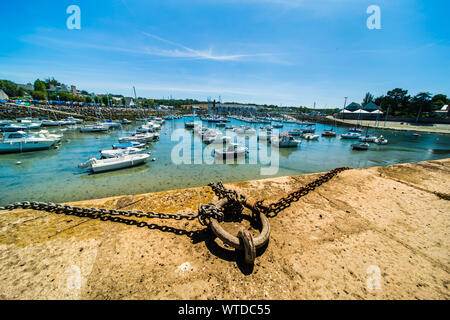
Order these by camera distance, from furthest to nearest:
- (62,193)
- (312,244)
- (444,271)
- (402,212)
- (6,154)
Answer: (6,154)
(62,193)
(402,212)
(312,244)
(444,271)

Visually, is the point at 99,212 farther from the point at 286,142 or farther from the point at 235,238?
the point at 286,142

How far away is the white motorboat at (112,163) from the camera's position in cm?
1546

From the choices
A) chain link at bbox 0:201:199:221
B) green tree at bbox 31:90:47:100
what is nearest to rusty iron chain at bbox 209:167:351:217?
chain link at bbox 0:201:199:221

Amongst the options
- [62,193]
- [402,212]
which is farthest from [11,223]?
[62,193]

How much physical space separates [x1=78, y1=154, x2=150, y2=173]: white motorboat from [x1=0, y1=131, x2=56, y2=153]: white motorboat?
12905 mm

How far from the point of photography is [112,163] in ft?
53.1

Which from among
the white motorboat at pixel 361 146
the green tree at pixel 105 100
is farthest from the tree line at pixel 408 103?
the green tree at pixel 105 100

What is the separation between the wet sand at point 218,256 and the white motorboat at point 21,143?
28235 millimetres

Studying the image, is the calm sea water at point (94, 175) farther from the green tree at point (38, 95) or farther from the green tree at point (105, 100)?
the green tree at point (38, 95)

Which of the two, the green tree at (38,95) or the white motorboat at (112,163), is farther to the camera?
the green tree at (38,95)

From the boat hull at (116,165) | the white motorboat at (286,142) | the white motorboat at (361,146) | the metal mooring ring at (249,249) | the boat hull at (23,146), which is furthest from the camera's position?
the white motorboat at (361,146)

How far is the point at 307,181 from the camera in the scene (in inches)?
212
